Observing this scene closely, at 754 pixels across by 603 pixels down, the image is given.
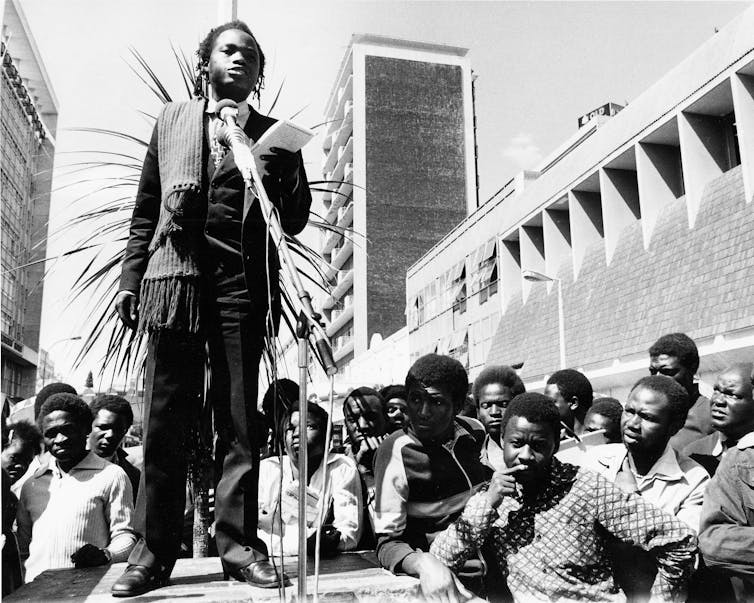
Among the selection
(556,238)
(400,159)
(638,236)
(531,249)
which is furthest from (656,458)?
(400,159)

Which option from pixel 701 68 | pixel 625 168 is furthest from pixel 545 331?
pixel 701 68

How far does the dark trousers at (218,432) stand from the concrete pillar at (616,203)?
742 inches

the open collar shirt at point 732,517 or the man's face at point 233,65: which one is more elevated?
the man's face at point 233,65

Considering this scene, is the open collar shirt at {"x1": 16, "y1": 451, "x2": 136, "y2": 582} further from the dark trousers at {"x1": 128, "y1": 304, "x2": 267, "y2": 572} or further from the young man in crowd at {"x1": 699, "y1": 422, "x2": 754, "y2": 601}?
the young man in crowd at {"x1": 699, "y1": 422, "x2": 754, "y2": 601}

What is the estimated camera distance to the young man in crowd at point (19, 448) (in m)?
4.38

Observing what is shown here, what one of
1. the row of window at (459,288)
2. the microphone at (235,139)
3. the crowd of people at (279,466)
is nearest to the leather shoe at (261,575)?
the crowd of people at (279,466)

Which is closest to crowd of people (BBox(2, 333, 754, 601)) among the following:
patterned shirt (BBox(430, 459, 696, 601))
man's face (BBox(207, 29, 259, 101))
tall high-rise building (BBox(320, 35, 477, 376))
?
patterned shirt (BBox(430, 459, 696, 601))

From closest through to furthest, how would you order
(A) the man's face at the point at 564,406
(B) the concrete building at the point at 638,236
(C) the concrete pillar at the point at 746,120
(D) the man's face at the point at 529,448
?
1. (D) the man's face at the point at 529,448
2. (A) the man's face at the point at 564,406
3. (C) the concrete pillar at the point at 746,120
4. (B) the concrete building at the point at 638,236

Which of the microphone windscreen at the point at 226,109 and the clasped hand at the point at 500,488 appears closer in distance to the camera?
the microphone windscreen at the point at 226,109

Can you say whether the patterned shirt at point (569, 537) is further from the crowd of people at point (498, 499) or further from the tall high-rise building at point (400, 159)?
the tall high-rise building at point (400, 159)

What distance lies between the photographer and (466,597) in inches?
95.7

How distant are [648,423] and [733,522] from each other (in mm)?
667

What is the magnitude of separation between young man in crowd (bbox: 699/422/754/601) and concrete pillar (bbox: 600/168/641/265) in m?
18.0

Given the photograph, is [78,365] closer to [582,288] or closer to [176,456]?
[176,456]
